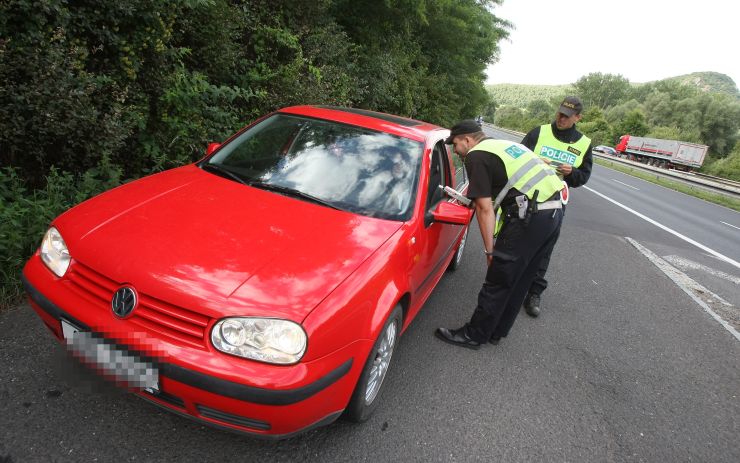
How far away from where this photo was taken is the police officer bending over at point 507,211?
293 centimetres

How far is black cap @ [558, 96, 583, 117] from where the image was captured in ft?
13.0

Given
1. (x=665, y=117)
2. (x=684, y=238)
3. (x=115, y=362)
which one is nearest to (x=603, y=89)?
(x=665, y=117)

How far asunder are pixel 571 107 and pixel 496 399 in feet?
8.69

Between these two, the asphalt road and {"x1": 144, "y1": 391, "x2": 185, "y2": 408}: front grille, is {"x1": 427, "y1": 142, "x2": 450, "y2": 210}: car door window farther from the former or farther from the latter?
{"x1": 144, "y1": 391, "x2": 185, "y2": 408}: front grille

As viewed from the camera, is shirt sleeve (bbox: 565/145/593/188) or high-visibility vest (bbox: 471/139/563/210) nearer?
high-visibility vest (bbox: 471/139/563/210)

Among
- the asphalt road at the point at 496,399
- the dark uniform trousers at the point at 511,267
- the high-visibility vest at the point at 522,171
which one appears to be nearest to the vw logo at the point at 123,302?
the asphalt road at the point at 496,399

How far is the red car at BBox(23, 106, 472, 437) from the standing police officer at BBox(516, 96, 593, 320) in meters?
1.81

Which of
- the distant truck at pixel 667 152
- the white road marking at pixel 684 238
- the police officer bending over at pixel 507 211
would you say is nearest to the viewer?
the police officer bending over at pixel 507 211

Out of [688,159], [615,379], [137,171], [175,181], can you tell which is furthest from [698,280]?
[688,159]

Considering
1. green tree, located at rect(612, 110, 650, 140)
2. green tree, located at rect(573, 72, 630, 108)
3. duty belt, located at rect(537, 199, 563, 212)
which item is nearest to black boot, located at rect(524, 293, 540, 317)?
duty belt, located at rect(537, 199, 563, 212)

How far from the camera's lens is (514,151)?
3.00m

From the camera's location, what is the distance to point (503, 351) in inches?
137

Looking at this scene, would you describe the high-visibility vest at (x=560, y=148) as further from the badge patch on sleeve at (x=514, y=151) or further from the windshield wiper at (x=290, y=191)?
the windshield wiper at (x=290, y=191)

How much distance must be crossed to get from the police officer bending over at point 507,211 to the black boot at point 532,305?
3.03 ft
